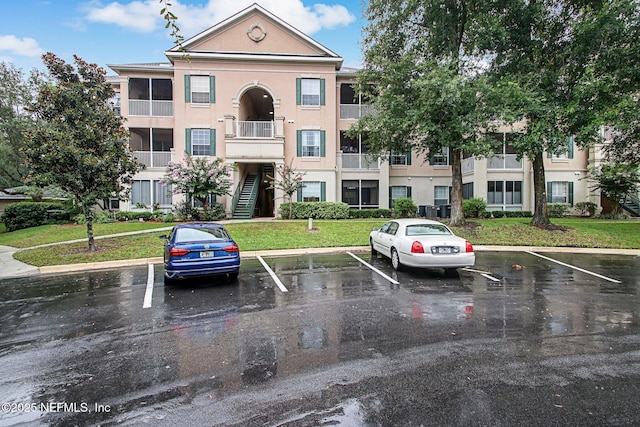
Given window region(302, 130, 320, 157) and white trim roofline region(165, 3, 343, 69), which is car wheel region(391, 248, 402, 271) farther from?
white trim roofline region(165, 3, 343, 69)

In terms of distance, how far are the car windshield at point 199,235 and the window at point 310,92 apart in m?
15.6

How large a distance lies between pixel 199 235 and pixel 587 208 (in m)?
27.2

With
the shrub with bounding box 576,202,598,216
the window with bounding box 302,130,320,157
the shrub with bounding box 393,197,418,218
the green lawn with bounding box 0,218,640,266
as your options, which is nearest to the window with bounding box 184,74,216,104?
the window with bounding box 302,130,320,157

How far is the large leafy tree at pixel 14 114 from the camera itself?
87.8 ft

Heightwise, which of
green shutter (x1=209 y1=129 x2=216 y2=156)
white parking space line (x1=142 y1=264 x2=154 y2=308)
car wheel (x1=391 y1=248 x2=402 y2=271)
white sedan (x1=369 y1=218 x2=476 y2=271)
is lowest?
white parking space line (x1=142 y1=264 x2=154 y2=308)

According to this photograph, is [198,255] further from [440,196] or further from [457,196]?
[440,196]

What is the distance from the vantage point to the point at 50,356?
164 inches

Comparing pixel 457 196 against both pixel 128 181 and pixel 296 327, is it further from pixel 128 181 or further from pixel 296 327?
pixel 128 181

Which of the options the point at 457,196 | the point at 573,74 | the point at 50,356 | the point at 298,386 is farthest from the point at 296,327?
the point at 573,74

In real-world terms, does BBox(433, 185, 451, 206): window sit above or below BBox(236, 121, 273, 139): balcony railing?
below

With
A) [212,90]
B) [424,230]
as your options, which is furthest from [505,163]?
[212,90]

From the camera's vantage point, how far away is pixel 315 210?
2012 cm

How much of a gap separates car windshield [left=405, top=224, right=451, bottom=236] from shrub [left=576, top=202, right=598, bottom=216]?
20.9 metres

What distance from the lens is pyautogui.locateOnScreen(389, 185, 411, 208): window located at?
24.0 metres
